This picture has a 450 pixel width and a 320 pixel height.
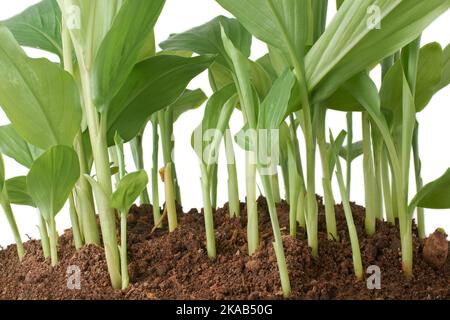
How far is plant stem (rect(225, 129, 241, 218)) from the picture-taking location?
38.7 inches

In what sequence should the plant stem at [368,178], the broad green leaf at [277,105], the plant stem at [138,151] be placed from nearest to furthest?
1. the broad green leaf at [277,105]
2. the plant stem at [368,178]
3. the plant stem at [138,151]

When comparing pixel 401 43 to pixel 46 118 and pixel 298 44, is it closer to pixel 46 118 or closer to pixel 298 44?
pixel 298 44

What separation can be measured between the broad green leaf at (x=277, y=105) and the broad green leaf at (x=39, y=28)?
1.16 ft

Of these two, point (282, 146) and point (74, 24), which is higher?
point (74, 24)

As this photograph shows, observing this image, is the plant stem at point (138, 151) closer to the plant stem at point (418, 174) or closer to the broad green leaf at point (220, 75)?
the broad green leaf at point (220, 75)

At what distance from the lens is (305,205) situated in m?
0.91

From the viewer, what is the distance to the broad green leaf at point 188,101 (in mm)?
1098

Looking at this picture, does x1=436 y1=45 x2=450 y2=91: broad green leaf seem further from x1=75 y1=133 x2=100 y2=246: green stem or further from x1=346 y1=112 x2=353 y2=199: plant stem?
x1=75 y1=133 x2=100 y2=246: green stem

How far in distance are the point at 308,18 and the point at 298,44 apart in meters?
0.09

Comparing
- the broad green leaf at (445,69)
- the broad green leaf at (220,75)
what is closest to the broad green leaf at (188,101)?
the broad green leaf at (220,75)

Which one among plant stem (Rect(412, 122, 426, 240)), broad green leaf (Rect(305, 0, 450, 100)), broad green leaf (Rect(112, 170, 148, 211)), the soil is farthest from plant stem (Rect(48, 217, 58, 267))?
plant stem (Rect(412, 122, 426, 240))

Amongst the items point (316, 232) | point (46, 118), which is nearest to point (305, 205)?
point (316, 232)

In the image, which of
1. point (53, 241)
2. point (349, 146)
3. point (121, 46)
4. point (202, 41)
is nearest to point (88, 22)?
point (121, 46)
